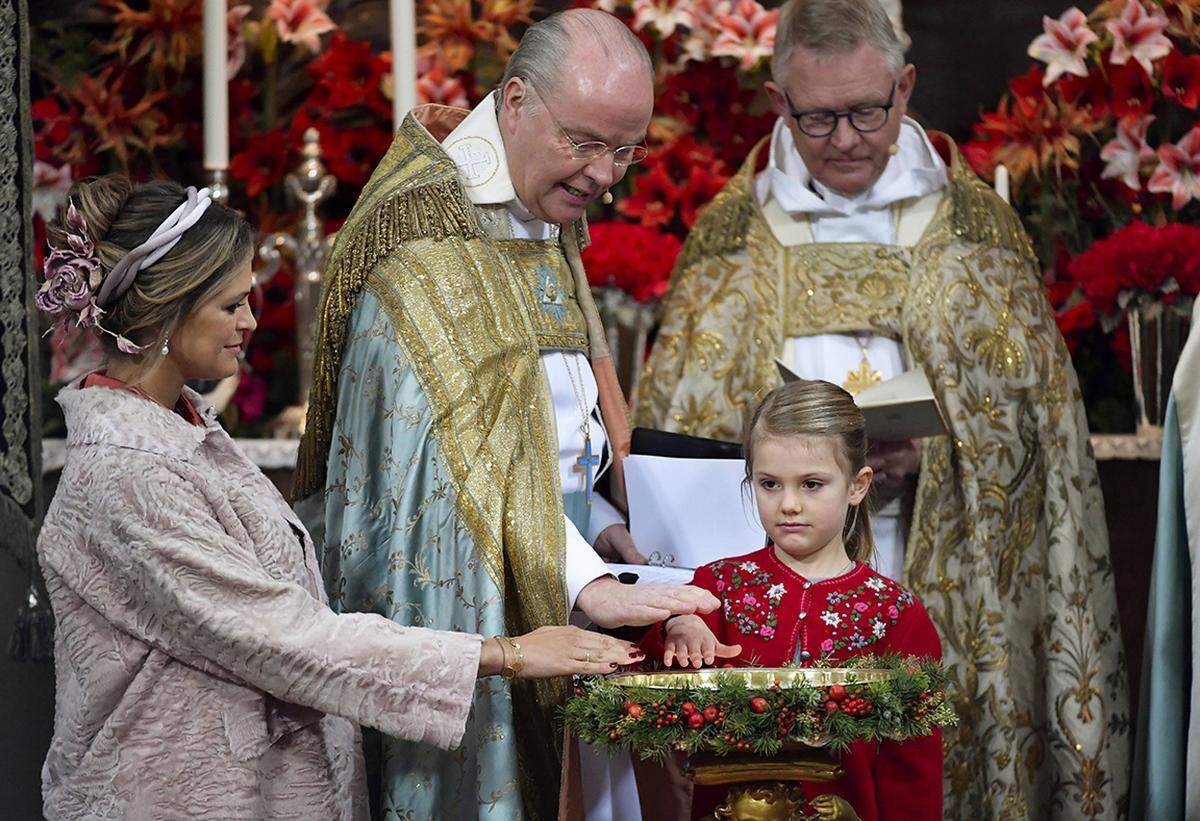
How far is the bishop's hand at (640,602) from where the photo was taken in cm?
323

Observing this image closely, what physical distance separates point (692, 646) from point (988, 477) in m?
1.64

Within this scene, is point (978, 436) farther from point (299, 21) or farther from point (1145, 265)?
point (299, 21)

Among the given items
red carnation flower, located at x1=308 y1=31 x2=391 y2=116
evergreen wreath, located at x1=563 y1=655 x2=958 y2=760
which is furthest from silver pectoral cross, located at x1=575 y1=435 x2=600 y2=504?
red carnation flower, located at x1=308 y1=31 x2=391 y2=116

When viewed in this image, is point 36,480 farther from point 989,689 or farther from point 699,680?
point 989,689

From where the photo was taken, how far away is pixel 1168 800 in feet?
13.6

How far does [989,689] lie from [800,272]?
1.08 m

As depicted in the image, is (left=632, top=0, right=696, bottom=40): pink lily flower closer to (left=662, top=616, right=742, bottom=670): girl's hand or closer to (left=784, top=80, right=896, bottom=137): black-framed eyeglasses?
(left=784, top=80, right=896, bottom=137): black-framed eyeglasses

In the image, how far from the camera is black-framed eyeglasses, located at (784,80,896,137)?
15.2 ft

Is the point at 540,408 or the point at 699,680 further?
the point at 540,408

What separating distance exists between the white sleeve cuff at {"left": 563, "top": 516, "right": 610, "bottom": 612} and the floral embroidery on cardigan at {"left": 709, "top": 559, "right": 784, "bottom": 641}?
0.70 ft

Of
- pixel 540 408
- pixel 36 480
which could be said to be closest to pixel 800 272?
pixel 540 408

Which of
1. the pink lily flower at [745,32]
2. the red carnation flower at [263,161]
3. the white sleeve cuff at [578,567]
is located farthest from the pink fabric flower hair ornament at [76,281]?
the pink lily flower at [745,32]

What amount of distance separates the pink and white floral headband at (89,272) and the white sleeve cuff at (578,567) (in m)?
0.83

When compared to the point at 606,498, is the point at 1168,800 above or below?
below
